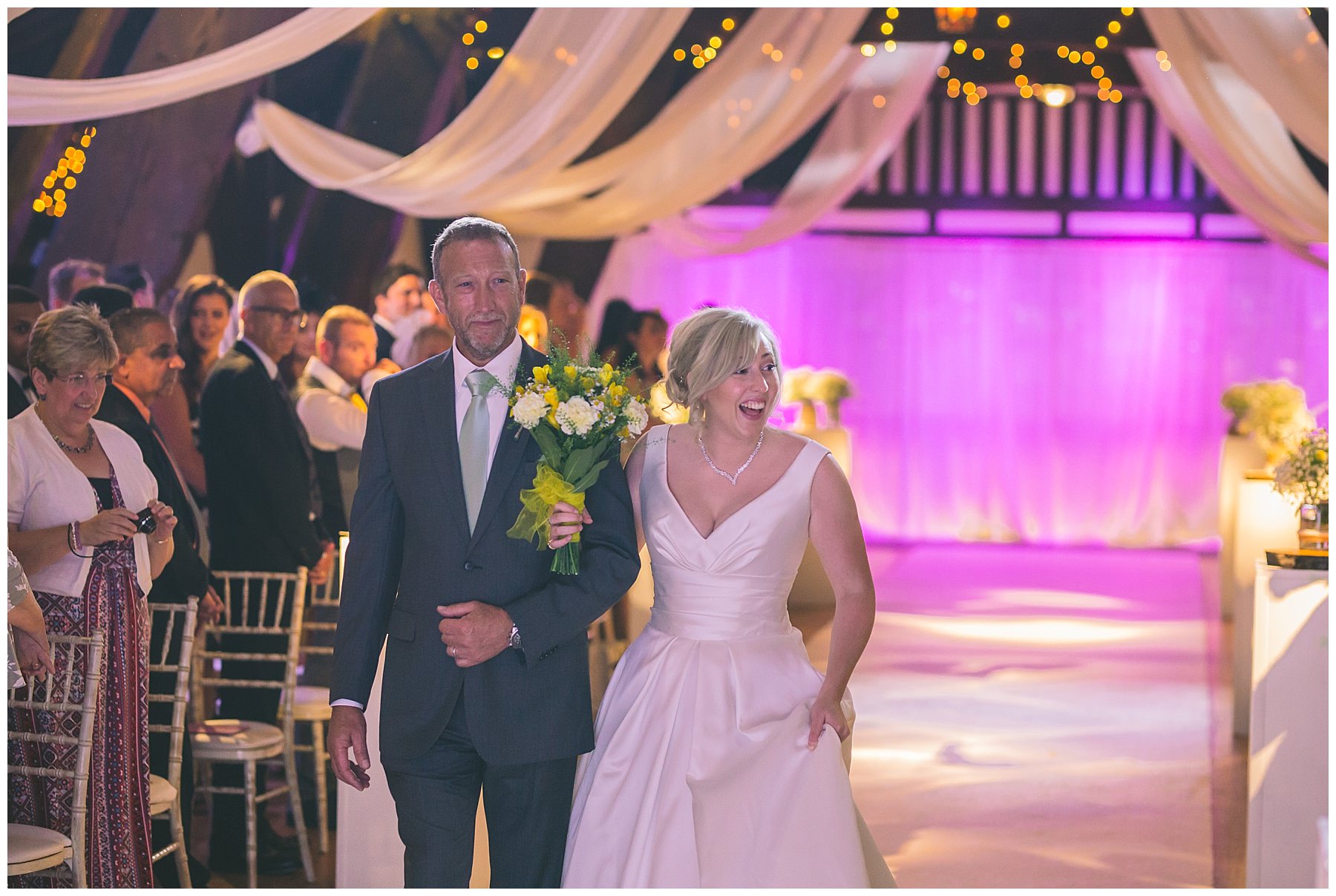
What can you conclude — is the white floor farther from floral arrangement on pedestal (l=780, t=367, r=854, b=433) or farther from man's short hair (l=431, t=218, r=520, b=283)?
man's short hair (l=431, t=218, r=520, b=283)

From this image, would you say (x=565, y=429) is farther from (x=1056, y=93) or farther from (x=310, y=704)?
(x=1056, y=93)

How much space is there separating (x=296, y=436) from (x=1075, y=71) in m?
6.75

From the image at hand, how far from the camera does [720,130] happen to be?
6973mm

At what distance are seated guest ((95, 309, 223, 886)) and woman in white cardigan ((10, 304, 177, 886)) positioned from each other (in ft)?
1.01

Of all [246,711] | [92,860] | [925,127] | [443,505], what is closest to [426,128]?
[246,711]

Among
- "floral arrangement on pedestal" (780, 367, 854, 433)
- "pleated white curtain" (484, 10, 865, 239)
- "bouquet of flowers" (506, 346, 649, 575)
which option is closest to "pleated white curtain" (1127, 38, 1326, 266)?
"pleated white curtain" (484, 10, 865, 239)

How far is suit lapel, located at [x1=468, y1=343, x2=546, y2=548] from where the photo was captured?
250cm

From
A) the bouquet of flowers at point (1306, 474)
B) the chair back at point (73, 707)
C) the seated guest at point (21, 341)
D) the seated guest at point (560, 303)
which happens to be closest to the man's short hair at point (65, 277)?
the seated guest at point (21, 341)

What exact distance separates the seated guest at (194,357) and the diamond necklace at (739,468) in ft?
10.8

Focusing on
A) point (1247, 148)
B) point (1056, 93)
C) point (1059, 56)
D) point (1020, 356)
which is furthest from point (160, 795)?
point (1020, 356)

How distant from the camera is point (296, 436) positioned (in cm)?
532

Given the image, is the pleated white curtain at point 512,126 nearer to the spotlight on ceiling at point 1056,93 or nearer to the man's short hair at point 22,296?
the man's short hair at point 22,296

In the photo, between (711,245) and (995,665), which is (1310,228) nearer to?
(995,665)

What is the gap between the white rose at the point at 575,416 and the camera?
7.89 ft
